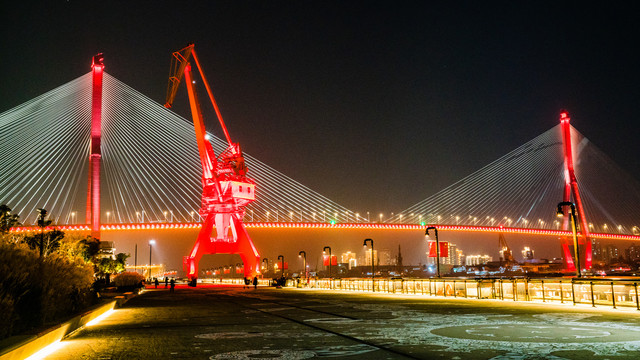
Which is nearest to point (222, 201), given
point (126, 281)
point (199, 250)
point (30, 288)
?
point (199, 250)

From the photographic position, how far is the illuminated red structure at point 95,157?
170 feet

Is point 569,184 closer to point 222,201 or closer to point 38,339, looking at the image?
point 222,201

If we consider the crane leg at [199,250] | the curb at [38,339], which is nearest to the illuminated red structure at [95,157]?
the crane leg at [199,250]

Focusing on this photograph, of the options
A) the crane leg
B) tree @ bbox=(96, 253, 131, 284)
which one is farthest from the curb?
the crane leg

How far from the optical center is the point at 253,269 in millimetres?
65438

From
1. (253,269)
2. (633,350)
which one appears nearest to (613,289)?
(633,350)

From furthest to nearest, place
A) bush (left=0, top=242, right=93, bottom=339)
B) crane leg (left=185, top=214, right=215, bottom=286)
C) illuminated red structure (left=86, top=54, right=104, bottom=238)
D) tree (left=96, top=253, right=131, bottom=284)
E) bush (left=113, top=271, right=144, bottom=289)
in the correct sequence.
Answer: crane leg (left=185, top=214, right=215, bottom=286) → illuminated red structure (left=86, top=54, right=104, bottom=238) → tree (left=96, top=253, right=131, bottom=284) → bush (left=113, top=271, right=144, bottom=289) → bush (left=0, top=242, right=93, bottom=339)

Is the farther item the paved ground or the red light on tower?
the red light on tower

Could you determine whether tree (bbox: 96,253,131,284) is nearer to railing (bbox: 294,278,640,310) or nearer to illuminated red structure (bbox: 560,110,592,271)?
railing (bbox: 294,278,640,310)

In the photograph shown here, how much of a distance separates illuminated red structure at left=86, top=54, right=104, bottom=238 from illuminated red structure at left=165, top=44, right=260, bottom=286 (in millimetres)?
13597

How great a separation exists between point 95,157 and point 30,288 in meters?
42.5

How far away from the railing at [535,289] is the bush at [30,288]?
1656cm

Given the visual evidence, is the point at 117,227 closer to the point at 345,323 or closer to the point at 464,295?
the point at 464,295

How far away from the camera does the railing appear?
1772 cm
